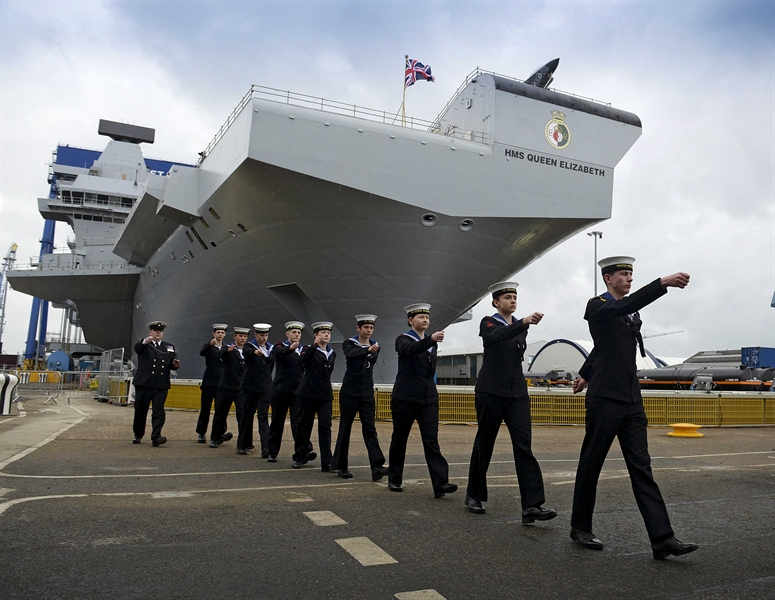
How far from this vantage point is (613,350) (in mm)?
3850

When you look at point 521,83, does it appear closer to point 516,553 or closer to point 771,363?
point 516,553

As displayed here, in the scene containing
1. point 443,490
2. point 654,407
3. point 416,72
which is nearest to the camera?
point 443,490

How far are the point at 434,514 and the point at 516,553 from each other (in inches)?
42.5

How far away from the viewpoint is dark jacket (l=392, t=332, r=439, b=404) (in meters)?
5.40

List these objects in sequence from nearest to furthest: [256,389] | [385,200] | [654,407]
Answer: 1. [256,389]
2. [654,407]
3. [385,200]

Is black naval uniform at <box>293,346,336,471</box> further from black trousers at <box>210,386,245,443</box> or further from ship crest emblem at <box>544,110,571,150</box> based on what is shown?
ship crest emblem at <box>544,110,571,150</box>

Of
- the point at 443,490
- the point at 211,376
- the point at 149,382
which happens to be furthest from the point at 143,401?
the point at 443,490

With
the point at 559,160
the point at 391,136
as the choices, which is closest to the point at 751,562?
the point at 391,136

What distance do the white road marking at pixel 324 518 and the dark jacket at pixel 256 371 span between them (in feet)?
14.0

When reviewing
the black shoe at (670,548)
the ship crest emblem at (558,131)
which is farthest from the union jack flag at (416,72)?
the black shoe at (670,548)

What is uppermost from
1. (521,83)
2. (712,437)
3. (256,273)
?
(521,83)

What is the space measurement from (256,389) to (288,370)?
1.14 meters

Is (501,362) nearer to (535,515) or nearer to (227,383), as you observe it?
(535,515)

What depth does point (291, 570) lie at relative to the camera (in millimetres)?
2963
